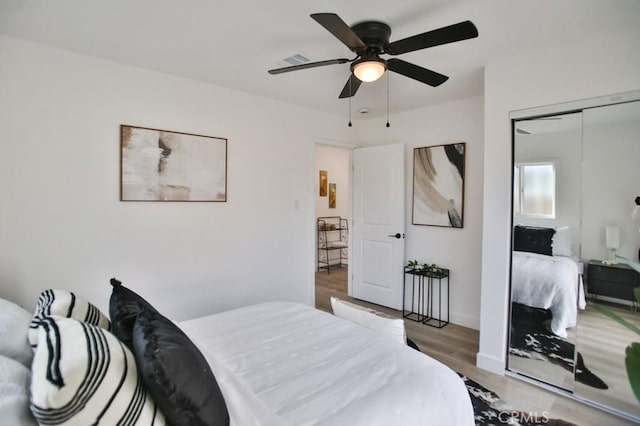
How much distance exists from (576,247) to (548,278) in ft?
1.07

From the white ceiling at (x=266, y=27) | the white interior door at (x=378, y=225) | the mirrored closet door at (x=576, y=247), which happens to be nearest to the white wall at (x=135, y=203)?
the white ceiling at (x=266, y=27)

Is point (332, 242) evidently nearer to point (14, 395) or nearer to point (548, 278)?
point (548, 278)

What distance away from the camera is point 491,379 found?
2586mm

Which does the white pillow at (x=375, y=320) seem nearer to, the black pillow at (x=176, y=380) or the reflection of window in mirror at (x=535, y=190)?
the black pillow at (x=176, y=380)

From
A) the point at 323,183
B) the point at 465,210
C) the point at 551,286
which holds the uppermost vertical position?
the point at 323,183

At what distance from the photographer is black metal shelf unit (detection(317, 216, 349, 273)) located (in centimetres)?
661

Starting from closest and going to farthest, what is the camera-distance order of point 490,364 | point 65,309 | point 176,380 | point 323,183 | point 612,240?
point 176,380
point 65,309
point 612,240
point 490,364
point 323,183

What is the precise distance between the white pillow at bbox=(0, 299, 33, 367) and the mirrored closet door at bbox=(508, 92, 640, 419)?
3007mm

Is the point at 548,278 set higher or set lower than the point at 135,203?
lower

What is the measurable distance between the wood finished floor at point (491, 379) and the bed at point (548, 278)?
19.6 inches

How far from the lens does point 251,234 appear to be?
3555mm

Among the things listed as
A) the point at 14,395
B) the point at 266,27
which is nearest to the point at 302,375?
the point at 14,395

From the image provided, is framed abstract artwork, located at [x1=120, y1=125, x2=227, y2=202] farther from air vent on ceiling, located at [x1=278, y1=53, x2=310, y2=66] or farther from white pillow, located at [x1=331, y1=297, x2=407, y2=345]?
white pillow, located at [x1=331, y1=297, x2=407, y2=345]

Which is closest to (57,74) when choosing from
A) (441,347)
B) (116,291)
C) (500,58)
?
(116,291)
